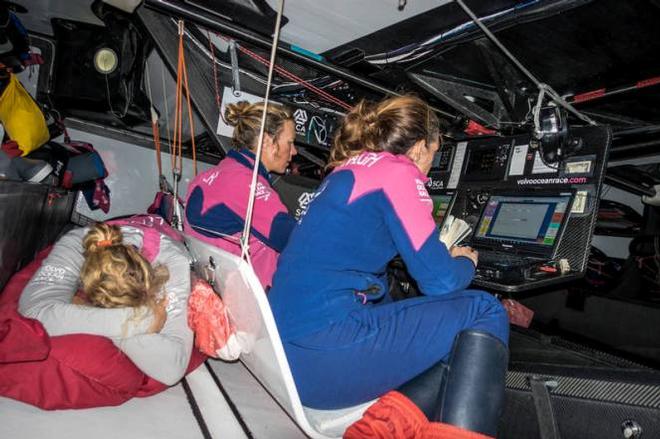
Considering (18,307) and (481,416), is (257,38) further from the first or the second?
(481,416)

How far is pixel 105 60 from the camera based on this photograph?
3283 millimetres

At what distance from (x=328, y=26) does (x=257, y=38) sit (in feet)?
1.41

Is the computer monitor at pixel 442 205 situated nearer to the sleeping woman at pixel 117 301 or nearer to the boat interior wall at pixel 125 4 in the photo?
the sleeping woman at pixel 117 301

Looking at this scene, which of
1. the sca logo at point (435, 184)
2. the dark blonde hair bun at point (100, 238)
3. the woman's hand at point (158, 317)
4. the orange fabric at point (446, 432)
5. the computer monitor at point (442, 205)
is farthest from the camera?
the sca logo at point (435, 184)

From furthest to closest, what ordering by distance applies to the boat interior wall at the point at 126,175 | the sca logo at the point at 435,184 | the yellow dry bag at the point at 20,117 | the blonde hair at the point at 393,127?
the boat interior wall at the point at 126,175 < the sca logo at the point at 435,184 < the yellow dry bag at the point at 20,117 < the blonde hair at the point at 393,127

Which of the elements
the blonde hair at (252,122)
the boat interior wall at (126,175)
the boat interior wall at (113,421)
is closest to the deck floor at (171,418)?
the boat interior wall at (113,421)

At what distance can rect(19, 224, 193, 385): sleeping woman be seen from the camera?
146 centimetres

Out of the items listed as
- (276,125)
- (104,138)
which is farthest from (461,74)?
(104,138)

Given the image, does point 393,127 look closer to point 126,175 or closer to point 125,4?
point 125,4

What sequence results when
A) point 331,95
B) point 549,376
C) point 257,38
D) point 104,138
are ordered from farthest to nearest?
1. point 104,138
2. point 331,95
3. point 257,38
4. point 549,376

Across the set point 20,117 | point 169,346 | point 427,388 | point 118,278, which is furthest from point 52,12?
point 427,388

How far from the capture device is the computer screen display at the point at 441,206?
2.63m

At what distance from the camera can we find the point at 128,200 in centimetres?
441

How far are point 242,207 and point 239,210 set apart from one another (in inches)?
0.9
